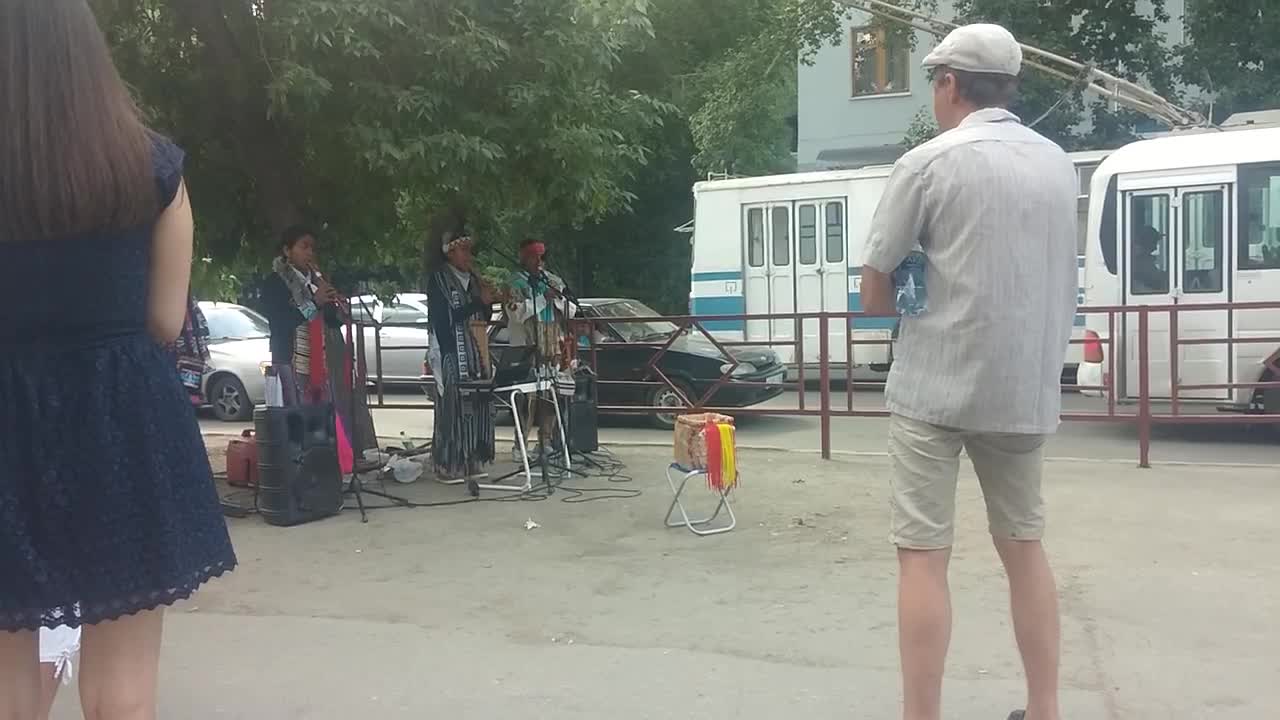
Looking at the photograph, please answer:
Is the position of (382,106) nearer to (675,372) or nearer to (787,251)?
(675,372)

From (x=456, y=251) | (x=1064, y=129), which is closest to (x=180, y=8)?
(x=456, y=251)

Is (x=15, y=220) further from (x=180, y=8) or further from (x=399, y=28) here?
(x=180, y=8)

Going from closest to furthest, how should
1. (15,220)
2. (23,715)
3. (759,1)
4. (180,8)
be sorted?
(15,220) < (23,715) < (180,8) < (759,1)

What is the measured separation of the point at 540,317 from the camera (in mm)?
8758

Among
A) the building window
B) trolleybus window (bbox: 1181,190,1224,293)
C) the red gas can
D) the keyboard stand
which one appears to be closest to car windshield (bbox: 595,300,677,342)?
the keyboard stand

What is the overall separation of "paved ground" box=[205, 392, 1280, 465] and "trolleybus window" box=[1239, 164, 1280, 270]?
1.75m

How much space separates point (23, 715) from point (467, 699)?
78.2 inches

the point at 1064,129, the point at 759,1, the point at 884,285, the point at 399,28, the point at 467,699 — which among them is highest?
the point at 759,1

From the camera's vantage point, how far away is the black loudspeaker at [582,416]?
913 cm

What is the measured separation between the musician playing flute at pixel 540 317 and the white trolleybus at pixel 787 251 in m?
6.73

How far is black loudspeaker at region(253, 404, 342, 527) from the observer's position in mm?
7066

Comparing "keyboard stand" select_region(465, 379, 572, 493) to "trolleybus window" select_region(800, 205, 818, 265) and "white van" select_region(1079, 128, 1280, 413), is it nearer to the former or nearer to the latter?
"white van" select_region(1079, 128, 1280, 413)

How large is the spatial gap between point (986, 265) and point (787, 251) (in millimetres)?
13762

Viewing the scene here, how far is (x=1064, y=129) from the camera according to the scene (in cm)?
1938
